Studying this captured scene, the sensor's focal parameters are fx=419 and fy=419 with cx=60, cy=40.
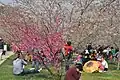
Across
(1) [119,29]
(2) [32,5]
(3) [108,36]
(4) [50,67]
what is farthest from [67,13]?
(3) [108,36]

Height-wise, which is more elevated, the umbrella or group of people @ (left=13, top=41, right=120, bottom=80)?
group of people @ (left=13, top=41, right=120, bottom=80)

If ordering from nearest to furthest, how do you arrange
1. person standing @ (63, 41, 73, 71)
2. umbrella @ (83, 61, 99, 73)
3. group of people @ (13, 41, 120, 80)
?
group of people @ (13, 41, 120, 80), person standing @ (63, 41, 73, 71), umbrella @ (83, 61, 99, 73)

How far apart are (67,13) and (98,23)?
7.33 m

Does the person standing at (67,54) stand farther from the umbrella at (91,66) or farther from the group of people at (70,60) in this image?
the umbrella at (91,66)

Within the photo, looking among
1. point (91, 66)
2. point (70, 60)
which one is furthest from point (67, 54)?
point (91, 66)

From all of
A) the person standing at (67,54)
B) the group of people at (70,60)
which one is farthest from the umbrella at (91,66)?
the person standing at (67,54)

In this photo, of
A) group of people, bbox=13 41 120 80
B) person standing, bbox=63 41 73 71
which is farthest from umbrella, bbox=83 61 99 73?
person standing, bbox=63 41 73 71

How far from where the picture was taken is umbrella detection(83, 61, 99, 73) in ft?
79.1

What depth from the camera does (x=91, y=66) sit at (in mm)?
24531

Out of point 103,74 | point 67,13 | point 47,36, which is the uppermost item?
point 67,13

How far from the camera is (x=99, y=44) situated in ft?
126

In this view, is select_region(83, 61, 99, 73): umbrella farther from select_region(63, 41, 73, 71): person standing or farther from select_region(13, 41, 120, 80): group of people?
select_region(63, 41, 73, 71): person standing

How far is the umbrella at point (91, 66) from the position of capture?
79.1 feet

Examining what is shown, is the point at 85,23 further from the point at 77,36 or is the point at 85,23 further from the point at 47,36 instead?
the point at 47,36
